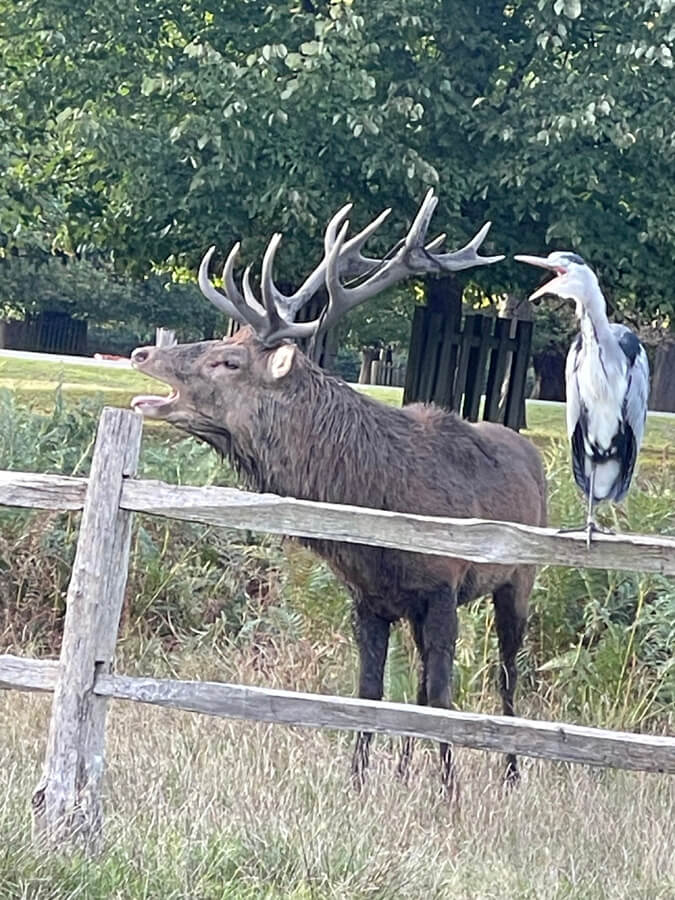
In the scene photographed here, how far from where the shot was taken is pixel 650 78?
485 inches

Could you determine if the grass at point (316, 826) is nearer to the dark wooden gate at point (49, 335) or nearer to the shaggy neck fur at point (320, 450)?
the shaggy neck fur at point (320, 450)

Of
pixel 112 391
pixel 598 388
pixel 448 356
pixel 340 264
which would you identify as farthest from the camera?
pixel 112 391

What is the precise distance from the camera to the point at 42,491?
17.2 ft

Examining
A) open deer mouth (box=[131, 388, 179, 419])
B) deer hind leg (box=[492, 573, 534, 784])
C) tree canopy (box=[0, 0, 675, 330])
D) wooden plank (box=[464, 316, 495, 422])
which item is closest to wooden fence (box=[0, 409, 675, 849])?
open deer mouth (box=[131, 388, 179, 419])

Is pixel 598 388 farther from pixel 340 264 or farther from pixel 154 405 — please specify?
pixel 340 264

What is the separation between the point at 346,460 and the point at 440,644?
935mm

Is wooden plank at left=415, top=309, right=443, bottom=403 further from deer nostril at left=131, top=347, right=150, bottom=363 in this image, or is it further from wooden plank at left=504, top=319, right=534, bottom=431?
deer nostril at left=131, top=347, right=150, bottom=363

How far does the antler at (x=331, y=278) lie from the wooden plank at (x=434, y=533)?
1.63 m

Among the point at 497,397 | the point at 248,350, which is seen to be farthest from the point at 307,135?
the point at 248,350

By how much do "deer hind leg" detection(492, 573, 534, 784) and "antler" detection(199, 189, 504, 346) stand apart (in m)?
1.70

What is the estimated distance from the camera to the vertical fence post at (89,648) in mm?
5062

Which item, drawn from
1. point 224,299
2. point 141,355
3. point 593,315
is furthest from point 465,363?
point 593,315

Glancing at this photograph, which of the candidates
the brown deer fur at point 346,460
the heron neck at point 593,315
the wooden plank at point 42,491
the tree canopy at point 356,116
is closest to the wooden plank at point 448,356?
the tree canopy at point 356,116

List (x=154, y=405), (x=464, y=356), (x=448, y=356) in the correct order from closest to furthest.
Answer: (x=154, y=405) → (x=448, y=356) → (x=464, y=356)
